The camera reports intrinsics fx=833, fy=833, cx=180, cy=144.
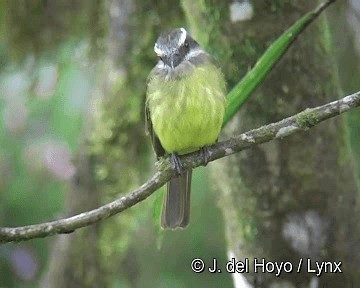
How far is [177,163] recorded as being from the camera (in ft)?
8.61

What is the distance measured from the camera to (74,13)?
409 cm

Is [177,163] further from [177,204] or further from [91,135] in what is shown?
[91,135]

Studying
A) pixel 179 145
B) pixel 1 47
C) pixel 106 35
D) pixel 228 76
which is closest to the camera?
pixel 179 145

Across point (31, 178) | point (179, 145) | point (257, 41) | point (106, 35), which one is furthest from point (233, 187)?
point (31, 178)

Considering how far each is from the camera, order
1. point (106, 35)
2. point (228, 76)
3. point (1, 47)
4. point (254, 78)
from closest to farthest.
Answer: point (254, 78), point (228, 76), point (106, 35), point (1, 47)

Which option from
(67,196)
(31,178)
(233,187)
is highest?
(31,178)

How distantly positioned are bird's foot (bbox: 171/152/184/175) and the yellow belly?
79mm

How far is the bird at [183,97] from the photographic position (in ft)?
8.85

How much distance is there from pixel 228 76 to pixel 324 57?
1.14 ft

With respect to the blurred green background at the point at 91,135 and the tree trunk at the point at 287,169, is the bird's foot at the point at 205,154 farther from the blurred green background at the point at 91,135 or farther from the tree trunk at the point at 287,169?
the blurred green background at the point at 91,135

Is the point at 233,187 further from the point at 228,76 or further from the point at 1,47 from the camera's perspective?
the point at 1,47

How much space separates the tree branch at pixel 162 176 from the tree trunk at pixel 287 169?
526mm

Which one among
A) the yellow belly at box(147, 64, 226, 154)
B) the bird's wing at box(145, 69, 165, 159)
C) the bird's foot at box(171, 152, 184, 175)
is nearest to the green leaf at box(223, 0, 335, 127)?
the yellow belly at box(147, 64, 226, 154)

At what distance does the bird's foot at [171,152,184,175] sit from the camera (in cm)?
257
